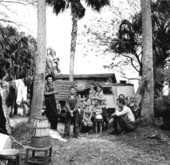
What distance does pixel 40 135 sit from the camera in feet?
14.4

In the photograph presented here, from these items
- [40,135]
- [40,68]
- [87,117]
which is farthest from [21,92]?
[40,135]

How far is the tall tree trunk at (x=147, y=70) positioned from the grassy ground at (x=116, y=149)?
23.3 inches

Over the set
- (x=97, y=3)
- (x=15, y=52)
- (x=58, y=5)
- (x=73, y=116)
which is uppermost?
(x=58, y=5)

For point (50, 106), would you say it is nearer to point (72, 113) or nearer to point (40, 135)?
point (72, 113)

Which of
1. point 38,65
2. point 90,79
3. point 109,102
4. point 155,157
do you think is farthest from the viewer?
point 90,79

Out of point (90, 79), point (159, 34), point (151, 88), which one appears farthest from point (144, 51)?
point (90, 79)

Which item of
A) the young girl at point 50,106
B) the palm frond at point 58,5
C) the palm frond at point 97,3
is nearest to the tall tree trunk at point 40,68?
the young girl at point 50,106

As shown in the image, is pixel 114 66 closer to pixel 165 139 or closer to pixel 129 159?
pixel 165 139

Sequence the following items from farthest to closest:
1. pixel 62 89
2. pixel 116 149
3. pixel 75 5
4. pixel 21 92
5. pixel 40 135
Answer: pixel 75 5 < pixel 62 89 < pixel 21 92 < pixel 116 149 < pixel 40 135

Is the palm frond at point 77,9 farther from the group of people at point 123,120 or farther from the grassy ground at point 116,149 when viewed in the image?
the grassy ground at point 116,149

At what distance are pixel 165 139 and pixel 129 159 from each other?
1.89 m

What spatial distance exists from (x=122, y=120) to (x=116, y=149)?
1583 millimetres

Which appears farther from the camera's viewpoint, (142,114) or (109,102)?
(109,102)

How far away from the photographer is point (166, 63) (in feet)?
49.8
